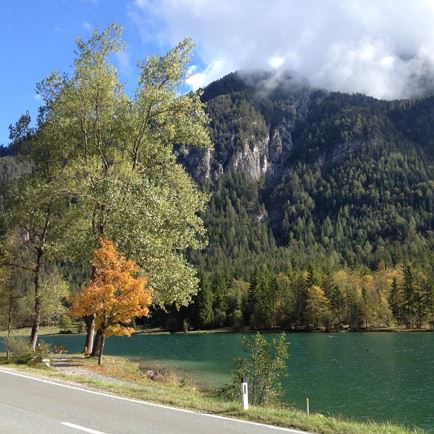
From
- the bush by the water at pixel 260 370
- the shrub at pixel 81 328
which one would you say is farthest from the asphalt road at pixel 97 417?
the shrub at pixel 81 328

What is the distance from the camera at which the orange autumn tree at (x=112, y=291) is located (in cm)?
2991

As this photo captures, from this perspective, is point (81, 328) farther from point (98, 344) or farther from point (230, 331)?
point (98, 344)

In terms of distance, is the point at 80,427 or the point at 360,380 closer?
the point at 80,427

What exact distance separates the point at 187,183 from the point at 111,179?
6327mm

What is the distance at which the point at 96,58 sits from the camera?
34.2 metres

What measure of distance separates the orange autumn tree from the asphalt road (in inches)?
492

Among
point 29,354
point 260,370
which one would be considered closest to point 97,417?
point 260,370

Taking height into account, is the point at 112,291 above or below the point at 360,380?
above

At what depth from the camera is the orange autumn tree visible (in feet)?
98.1

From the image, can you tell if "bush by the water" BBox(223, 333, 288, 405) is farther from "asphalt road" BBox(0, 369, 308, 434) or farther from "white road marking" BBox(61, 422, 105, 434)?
"white road marking" BBox(61, 422, 105, 434)

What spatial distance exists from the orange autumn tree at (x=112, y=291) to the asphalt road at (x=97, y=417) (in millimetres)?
12498

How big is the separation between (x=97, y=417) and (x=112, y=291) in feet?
55.9

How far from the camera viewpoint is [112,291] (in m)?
29.7

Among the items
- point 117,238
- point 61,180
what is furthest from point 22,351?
point 61,180
